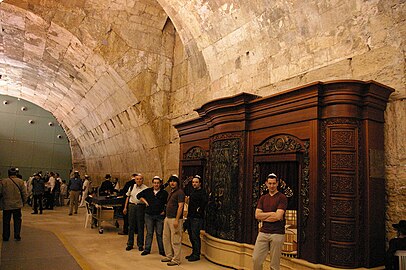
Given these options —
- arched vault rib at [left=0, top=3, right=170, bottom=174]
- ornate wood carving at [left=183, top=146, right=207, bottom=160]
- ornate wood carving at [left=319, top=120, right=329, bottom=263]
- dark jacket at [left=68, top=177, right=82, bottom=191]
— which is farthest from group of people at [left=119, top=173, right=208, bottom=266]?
dark jacket at [left=68, top=177, right=82, bottom=191]

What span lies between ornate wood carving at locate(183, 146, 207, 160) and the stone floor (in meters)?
1.94

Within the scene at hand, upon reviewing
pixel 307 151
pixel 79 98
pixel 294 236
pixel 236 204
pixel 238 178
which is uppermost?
pixel 79 98

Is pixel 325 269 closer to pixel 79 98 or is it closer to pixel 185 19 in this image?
pixel 185 19

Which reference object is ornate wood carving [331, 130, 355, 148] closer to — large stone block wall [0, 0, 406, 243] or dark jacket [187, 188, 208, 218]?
large stone block wall [0, 0, 406, 243]

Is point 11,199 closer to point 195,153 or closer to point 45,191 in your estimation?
point 195,153

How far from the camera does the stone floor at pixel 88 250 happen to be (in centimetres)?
574

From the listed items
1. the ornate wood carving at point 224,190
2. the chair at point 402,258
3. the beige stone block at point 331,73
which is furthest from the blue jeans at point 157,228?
the chair at point 402,258

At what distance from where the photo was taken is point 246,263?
5715 millimetres

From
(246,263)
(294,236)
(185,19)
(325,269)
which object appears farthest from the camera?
(185,19)

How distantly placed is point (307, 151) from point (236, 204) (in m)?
1.64

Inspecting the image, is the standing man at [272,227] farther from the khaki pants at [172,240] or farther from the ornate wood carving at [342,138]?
the khaki pants at [172,240]

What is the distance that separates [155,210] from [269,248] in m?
2.57

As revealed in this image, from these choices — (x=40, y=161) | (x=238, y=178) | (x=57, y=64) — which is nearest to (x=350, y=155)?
(x=238, y=178)

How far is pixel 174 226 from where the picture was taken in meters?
6.01
